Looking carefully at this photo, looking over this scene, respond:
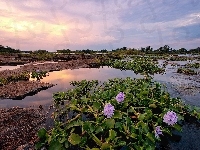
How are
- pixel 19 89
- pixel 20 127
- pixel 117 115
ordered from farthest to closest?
pixel 19 89
pixel 20 127
pixel 117 115

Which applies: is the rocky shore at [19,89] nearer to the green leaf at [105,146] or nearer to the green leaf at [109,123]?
the green leaf at [109,123]

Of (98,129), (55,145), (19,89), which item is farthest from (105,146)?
(19,89)

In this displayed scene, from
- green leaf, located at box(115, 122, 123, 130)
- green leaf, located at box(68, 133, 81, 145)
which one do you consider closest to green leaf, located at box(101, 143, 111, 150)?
green leaf, located at box(68, 133, 81, 145)

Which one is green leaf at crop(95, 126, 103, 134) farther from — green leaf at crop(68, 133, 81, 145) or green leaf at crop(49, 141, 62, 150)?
green leaf at crop(49, 141, 62, 150)

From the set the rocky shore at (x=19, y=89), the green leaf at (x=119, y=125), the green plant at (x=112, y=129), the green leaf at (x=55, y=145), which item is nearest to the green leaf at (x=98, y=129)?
the green plant at (x=112, y=129)

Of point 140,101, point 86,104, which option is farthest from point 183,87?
point 86,104

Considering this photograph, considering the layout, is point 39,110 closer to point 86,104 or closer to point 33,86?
point 86,104

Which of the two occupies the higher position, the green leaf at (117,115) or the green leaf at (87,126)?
the green leaf at (117,115)

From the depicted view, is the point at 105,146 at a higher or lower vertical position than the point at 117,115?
lower

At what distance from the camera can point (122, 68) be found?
18438mm

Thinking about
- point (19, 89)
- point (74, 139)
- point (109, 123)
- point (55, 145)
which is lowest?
point (19, 89)

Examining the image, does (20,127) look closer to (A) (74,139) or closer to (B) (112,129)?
(A) (74,139)

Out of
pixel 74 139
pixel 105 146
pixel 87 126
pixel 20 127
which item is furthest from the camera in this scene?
pixel 20 127

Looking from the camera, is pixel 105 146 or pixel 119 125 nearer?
pixel 105 146
